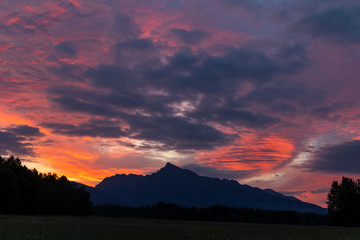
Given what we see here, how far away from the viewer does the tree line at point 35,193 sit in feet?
337

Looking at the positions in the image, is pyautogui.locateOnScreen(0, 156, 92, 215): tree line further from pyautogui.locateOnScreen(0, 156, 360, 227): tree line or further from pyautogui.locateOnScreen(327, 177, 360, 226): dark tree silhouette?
pyautogui.locateOnScreen(327, 177, 360, 226): dark tree silhouette

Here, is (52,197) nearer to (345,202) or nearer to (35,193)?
(35,193)

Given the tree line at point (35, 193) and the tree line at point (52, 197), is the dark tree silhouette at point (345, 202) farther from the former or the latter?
the tree line at point (35, 193)

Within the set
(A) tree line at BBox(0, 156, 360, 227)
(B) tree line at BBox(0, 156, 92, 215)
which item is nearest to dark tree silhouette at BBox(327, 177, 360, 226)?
(A) tree line at BBox(0, 156, 360, 227)

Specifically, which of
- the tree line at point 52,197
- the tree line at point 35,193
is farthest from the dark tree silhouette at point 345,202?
the tree line at point 35,193

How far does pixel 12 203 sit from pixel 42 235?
249 ft

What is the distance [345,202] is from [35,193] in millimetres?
102966

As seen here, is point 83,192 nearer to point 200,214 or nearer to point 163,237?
point 200,214

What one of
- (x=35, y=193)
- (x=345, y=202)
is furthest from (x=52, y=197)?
(x=345, y=202)

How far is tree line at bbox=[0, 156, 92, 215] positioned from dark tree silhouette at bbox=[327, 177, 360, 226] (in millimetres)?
87599

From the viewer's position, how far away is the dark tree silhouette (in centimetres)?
10775

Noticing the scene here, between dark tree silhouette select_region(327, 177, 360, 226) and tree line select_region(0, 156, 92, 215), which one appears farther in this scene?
dark tree silhouette select_region(327, 177, 360, 226)

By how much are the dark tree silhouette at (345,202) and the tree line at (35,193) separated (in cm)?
8760

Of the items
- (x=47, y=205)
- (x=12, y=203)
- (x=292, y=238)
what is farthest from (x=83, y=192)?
(x=292, y=238)
